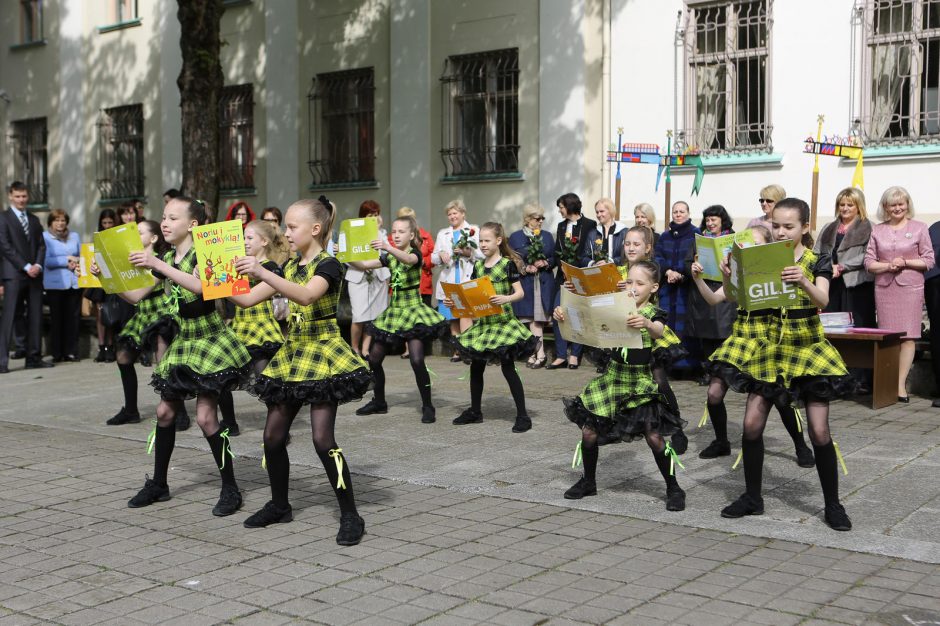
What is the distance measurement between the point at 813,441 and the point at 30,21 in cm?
2314

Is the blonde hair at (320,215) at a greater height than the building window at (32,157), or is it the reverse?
the building window at (32,157)

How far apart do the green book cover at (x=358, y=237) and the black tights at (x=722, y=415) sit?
2865 mm

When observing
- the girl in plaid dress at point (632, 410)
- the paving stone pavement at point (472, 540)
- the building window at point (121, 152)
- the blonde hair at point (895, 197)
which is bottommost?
the paving stone pavement at point (472, 540)

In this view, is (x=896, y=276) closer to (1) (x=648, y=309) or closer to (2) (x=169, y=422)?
(1) (x=648, y=309)

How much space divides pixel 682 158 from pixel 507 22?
3.78m

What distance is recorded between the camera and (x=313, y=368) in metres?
6.05

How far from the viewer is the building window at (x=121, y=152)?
23.0 m

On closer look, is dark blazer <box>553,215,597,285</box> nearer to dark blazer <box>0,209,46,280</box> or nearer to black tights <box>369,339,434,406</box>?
black tights <box>369,339,434,406</box>

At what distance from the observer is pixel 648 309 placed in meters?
7.10

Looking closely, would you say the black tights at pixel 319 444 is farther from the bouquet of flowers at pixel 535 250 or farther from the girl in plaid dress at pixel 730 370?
the bouquet of flowers at pixel 535 250

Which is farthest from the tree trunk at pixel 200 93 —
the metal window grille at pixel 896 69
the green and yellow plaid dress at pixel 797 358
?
the green and yellow plaid dress at pixel 797 358

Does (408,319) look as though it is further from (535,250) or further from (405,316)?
(535,250)

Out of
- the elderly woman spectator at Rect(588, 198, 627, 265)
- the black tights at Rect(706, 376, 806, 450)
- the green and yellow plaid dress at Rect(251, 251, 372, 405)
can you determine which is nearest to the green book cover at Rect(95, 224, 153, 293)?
the green and yellow plaid dress at Rect(251, 251, 372, 405)

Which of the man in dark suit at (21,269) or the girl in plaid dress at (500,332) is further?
the man in dark suit at (21,269)
